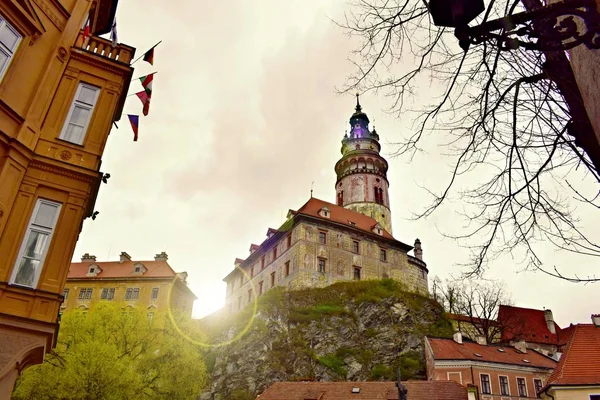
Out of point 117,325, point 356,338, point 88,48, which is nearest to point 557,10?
point 88,48

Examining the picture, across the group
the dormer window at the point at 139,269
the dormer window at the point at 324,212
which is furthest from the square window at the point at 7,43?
the dormer window at the point at 139,269

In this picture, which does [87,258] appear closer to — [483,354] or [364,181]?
[364,181]

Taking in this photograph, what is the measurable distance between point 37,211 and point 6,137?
1.74 m

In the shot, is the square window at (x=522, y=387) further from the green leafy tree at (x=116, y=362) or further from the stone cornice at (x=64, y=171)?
the stone cornice at (x=64, y=171)

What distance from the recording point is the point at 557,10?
2846mm

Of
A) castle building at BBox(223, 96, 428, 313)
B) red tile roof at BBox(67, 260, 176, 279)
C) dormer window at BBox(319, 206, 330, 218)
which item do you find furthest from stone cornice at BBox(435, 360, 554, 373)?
red tile roof at BBox(67, 260, 176, 279)

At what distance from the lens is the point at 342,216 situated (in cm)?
5353

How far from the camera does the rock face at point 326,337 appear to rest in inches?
1470

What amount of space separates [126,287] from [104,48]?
4616cm

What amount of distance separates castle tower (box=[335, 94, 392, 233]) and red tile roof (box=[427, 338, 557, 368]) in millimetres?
25395

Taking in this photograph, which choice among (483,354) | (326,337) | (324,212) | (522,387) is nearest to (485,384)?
(483,354)

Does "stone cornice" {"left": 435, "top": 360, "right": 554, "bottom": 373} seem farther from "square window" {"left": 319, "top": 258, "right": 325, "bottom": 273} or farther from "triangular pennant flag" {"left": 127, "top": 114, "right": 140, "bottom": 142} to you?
"triangular pennant flag" {"left": 127, "top": 114, "right": 140, "bottom": 142}

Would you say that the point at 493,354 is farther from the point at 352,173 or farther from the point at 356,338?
Result: the point at 352,173

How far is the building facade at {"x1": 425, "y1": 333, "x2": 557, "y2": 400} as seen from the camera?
3241cm
